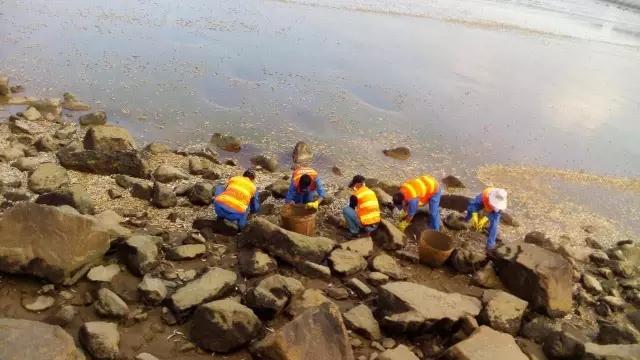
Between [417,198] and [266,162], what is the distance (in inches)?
127

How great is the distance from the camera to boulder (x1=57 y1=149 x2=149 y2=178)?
27.9ft

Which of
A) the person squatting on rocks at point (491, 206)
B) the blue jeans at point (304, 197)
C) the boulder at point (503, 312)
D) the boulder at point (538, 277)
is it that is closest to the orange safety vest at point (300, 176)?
the blue jeans at point (304, 197)

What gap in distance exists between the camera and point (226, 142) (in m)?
10.6

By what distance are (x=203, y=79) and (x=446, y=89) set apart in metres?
7.57

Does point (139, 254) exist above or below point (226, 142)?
above

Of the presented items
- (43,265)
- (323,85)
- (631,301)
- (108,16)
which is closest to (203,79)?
(323,85)

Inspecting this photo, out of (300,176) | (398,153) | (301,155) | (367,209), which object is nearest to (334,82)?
(398,153)

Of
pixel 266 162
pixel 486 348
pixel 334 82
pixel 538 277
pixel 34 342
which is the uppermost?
pixel 334 82

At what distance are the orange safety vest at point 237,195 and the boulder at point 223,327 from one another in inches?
83.2

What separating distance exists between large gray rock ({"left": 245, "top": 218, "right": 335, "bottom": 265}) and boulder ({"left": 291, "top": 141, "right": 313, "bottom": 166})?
357 cm

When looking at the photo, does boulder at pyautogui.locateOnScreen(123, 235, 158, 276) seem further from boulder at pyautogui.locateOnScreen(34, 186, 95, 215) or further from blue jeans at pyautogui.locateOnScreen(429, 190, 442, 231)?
blue jeans at pyautogui.locateOnScreen(429, 190, 442, 231)

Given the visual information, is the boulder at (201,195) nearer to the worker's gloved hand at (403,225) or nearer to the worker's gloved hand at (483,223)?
the worker's gloved hand at (403,225)

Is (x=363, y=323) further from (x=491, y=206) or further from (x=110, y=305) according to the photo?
(x=491, y=206)

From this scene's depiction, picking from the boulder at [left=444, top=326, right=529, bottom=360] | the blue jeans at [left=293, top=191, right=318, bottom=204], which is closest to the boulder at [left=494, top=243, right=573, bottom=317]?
the boulder at [left=444, top=326, right=529, bottom=360]
